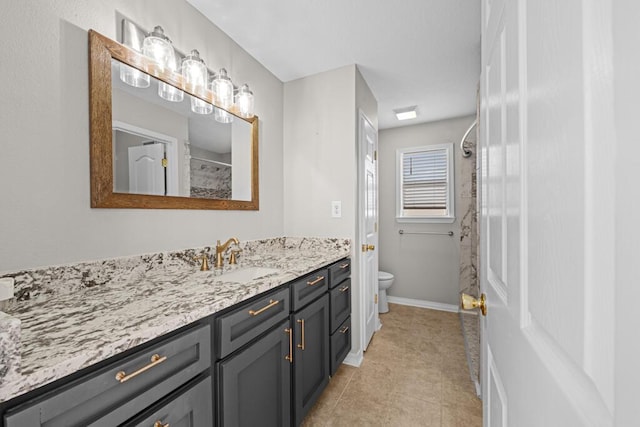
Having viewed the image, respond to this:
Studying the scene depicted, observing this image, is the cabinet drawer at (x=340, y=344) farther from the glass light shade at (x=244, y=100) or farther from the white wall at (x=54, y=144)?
the glass light shade at (x=244, y=100)

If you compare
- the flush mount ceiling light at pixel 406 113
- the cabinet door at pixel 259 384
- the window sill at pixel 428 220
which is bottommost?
the cabinet door at pixel 259 384

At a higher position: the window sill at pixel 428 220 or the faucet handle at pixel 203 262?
the window sill at pixel 428 220

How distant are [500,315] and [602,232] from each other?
0.47 metres

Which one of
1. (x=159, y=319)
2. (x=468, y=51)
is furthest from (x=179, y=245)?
(x=468, y=51)

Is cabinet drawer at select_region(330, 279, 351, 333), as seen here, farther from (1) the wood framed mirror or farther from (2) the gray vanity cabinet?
(1) the wood framed mirror

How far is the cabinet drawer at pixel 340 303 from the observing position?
1.87m

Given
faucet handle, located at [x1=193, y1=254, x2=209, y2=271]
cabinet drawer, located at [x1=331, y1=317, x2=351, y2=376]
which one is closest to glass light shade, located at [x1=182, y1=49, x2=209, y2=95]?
faucet handle, located at [x1=193, y1=254, x2=209, y2=271]

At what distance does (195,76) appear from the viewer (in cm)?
152

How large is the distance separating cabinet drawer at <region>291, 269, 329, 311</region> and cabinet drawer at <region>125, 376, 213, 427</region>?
1.89 feet

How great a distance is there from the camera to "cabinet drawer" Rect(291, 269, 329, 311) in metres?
1.42

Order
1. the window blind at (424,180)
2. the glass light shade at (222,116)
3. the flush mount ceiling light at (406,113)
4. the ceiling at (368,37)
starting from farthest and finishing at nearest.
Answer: the window blind at (424,180), the flush mount ceiling light at (406,113), the glass light shade at (222,116), the ceiling at (368,37)

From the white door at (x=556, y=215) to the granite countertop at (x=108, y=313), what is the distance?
2.77 ft

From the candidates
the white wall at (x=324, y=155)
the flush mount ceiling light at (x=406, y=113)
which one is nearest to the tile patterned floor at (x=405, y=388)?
the white wall at (x=324, y=155)

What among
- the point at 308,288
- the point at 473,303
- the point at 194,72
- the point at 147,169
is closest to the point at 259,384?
the point at 308,288
